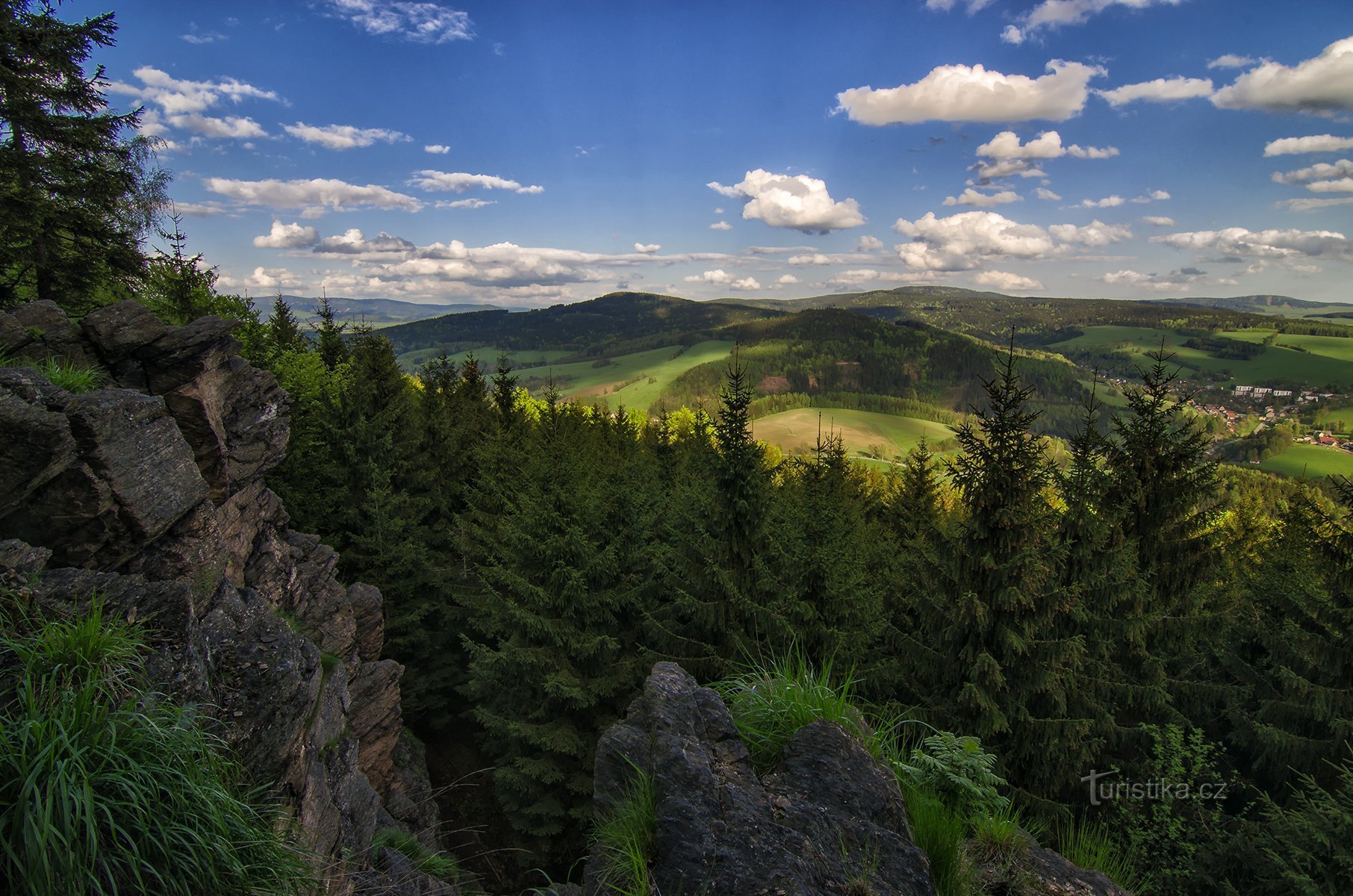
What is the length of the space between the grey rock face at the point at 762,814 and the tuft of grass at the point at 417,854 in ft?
13.8

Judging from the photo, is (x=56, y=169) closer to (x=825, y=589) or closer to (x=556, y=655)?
(x=556, y=655)

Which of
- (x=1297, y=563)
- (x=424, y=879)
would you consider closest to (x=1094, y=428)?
(x=1297, y=563)

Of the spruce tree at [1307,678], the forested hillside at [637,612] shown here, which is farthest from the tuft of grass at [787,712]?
the spruce tree at [1307,678]

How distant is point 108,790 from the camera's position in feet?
10.3

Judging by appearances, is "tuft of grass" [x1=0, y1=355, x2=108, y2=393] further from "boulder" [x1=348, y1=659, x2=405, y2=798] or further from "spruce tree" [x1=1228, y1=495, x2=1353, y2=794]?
"spruce tree" [x1=1228, y1=495, x2=1353, y2=794]

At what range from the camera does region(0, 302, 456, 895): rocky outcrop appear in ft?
16.4

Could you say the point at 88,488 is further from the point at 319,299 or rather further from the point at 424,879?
the point at 319,299

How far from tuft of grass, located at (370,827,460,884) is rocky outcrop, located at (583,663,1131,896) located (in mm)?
4185

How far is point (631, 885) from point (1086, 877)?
10.9 ft

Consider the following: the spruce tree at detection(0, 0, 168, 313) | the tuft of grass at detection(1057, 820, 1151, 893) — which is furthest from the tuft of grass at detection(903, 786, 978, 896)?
the spruce tree at detection(0, 0, 168, 313)

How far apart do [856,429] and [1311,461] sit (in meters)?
92.9

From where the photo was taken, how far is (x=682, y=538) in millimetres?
14578

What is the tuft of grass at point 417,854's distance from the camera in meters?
Result: 6.98

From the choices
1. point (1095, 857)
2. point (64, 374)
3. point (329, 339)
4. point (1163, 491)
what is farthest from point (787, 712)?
point (329, 339)
